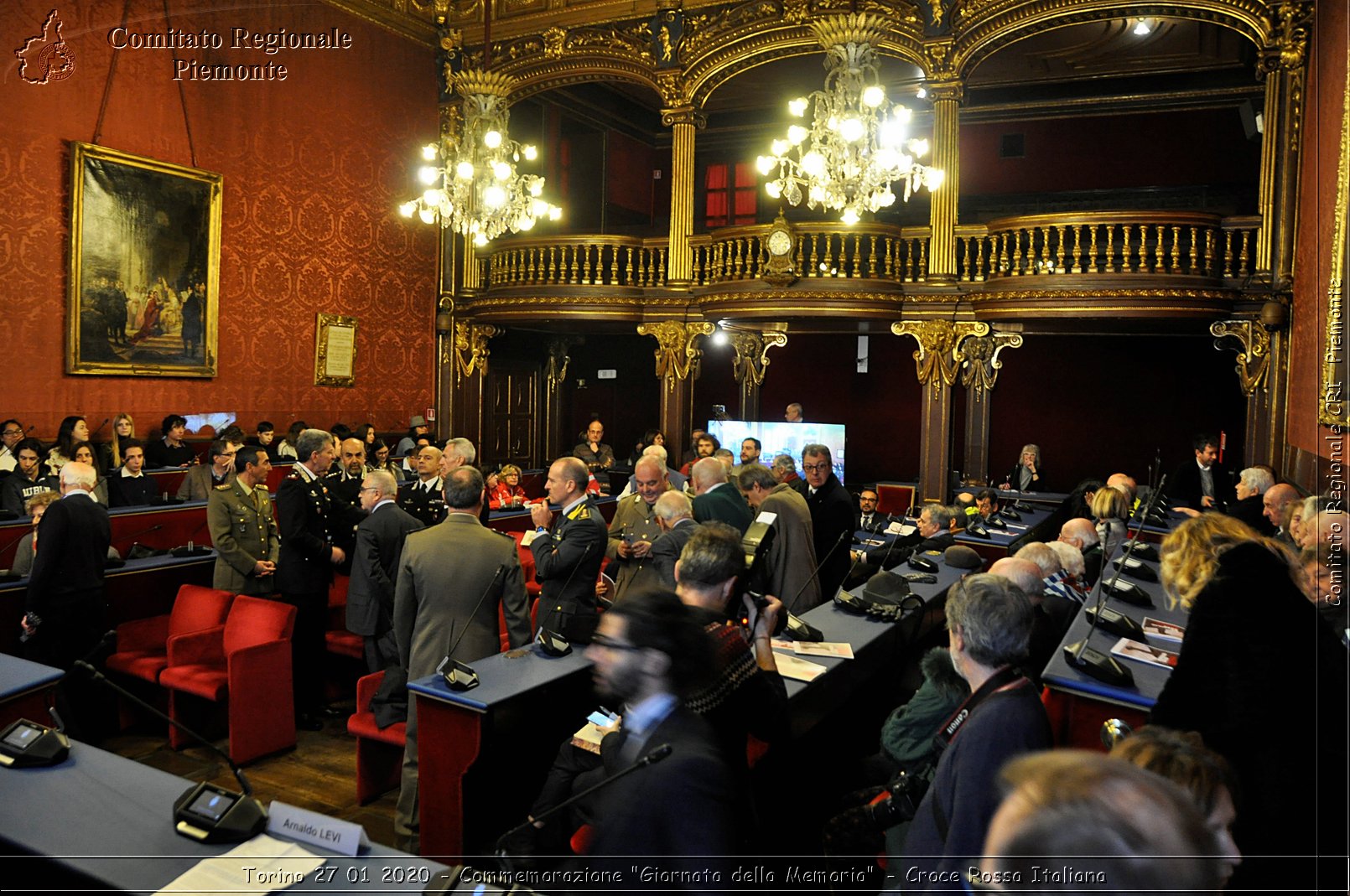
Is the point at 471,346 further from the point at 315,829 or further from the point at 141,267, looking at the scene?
the point at 315,829

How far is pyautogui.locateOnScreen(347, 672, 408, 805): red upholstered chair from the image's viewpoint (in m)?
4.49

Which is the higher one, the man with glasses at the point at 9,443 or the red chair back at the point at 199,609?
the man with glasses at the point at 9,443

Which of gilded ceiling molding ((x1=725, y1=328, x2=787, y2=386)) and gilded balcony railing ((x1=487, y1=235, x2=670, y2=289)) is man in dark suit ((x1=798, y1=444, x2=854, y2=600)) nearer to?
gilded balcony railing ((x1=487, y1=235, x2=670, y2=289))

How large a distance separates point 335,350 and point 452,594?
8.48 meters

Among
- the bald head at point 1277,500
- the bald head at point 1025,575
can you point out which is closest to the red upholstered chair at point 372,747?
the bald head at point 1025,575

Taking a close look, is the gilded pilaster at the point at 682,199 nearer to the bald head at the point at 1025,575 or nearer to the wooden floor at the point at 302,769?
the wooden floor at the point at 302,769

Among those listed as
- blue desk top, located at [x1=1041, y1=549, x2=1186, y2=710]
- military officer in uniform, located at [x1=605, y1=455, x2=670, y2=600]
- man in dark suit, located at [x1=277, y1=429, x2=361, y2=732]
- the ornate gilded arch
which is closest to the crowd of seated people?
blue desk top, located at [x1=1041, y1=549, x2=1186, y2=710]

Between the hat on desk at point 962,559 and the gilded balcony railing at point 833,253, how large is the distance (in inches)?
196

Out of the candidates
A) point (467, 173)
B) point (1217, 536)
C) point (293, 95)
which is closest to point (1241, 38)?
point (467, 173)

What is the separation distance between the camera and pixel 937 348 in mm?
10820

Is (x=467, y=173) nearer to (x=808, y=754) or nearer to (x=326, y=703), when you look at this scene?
(x=326, y=703)

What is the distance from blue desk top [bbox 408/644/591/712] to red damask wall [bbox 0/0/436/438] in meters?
7.32

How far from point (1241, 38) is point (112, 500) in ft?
44.5

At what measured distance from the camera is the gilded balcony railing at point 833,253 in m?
10.8
